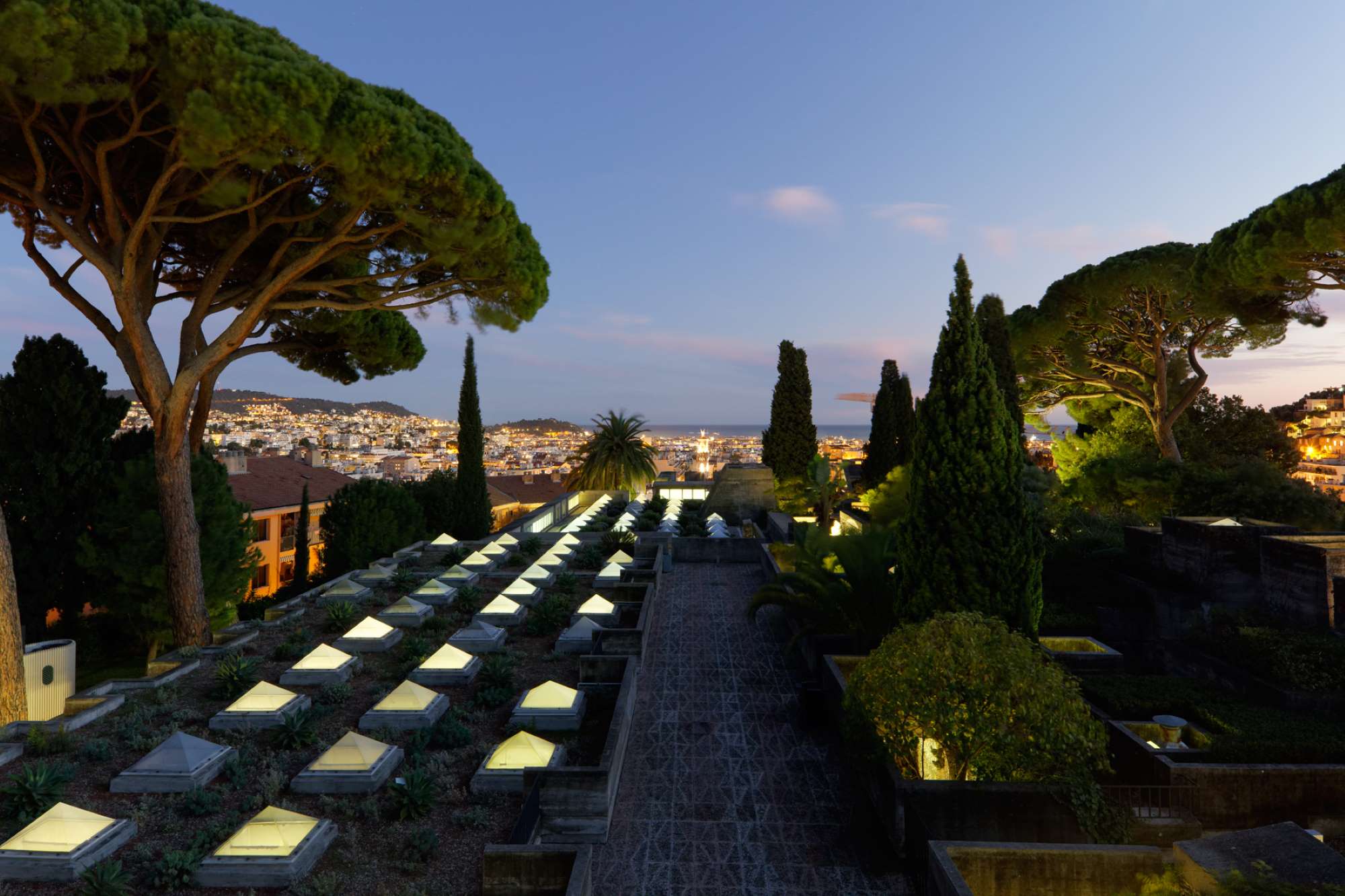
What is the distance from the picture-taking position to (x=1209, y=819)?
6.32 metres

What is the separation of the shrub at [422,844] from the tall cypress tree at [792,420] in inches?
962

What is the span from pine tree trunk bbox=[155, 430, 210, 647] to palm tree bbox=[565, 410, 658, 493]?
23.3 meters

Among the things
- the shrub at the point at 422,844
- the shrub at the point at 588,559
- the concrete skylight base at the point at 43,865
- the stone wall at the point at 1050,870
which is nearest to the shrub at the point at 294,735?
the concrete skylight base at the point at 43,865

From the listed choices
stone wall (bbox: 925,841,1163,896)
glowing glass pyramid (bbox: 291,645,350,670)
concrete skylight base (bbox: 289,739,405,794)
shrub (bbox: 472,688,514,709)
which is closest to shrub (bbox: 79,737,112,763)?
glowing glass pyramid (bbox: 291,645,350,670)

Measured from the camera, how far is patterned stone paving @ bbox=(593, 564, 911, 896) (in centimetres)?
605

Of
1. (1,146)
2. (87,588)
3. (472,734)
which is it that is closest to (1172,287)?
(472,734)

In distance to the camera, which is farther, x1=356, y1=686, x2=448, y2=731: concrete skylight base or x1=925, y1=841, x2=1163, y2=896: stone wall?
x1=356, y1=686, x2=448, y2=731: concrete skylight base

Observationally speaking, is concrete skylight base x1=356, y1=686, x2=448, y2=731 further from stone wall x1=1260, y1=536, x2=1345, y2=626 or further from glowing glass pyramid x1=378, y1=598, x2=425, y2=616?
stone wall x1=1260, y1=536, x2=1345, y2=626

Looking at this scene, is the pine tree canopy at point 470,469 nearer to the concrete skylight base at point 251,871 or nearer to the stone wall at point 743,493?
the stone wall at point 743,493

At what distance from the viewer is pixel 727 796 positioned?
737 cm

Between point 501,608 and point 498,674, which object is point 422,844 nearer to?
point 498,674

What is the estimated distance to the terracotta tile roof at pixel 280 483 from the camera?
1190 inches

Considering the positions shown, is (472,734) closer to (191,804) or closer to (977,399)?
(191,804)

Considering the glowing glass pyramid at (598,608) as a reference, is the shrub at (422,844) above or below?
below
